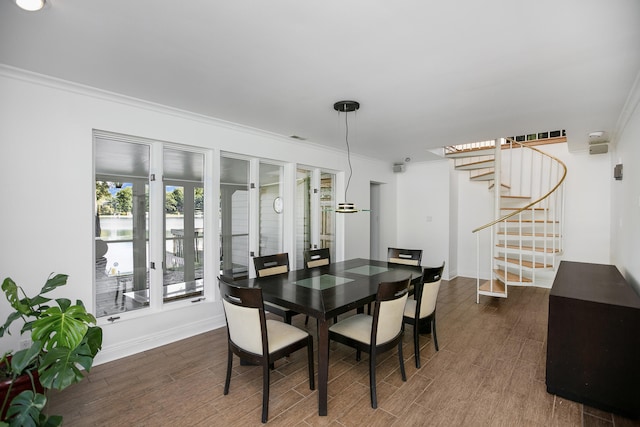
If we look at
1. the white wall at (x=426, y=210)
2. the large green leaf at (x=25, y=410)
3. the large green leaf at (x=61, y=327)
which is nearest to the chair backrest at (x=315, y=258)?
the large green leaf at (x=61, y=327)

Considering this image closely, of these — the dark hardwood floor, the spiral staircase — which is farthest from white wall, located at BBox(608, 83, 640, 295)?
the spiral staircase

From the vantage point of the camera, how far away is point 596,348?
2172 millimetres

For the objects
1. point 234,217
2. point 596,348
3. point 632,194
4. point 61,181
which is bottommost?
point 596,348

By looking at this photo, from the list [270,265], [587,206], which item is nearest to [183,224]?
[270,265]

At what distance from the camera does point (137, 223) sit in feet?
10.6

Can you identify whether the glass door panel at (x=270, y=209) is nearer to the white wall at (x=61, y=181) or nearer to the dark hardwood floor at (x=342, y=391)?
the white wall at (x=61, y=181)

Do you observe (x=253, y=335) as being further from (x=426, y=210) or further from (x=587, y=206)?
(x=587, y=206)

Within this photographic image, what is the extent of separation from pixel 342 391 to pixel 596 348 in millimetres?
1895

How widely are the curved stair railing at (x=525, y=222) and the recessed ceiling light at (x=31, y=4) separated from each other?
5183mm

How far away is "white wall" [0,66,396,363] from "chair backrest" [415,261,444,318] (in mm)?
2604

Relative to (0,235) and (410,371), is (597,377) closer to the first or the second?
(410,371)

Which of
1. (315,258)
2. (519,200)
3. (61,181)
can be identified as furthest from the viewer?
(519,200)

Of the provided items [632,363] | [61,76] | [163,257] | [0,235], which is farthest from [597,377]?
[61,76]

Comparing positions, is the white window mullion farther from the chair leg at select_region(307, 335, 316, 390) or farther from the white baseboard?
the chair leg at select_region(307, 335, 316, 390)
